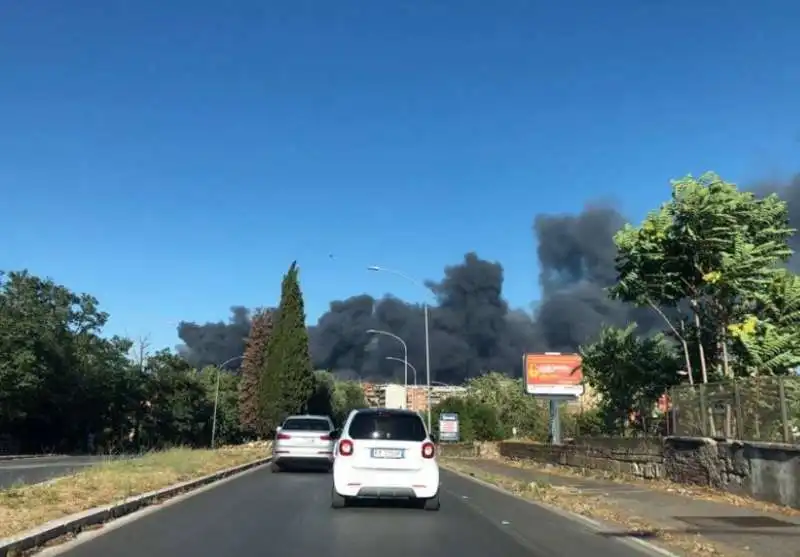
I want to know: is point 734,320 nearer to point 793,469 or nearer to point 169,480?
point 793,469

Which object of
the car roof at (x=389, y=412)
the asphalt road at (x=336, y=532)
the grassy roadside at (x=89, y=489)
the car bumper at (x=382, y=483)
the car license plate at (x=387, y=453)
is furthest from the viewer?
the car roof at (x=389, y=412)

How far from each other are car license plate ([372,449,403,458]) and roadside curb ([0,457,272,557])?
13.7 ft

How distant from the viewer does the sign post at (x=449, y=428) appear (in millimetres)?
54438

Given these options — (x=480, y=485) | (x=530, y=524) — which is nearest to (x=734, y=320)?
(x=480, y=485)

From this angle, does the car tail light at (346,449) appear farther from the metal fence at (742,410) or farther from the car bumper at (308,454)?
the car bumper at (308,454)

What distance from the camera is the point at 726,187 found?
21.6 meters

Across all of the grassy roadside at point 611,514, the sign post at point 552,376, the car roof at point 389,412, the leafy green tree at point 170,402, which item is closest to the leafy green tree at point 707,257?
the grassy roadside at point 611,514

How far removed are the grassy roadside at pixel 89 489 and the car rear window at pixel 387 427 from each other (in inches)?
168

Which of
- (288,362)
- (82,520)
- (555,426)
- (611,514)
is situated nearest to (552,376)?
(555,426)

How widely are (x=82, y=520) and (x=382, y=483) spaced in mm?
4698

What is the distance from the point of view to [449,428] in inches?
2148

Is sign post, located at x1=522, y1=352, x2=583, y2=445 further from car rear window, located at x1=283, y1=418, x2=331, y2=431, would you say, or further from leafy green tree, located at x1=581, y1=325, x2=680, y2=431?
car rear window, located at x1=283, y1=418, x2=331, y2=431

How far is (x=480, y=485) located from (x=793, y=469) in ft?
31.4

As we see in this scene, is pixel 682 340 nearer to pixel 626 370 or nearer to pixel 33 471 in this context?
pixel 626 370
